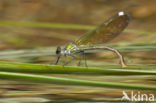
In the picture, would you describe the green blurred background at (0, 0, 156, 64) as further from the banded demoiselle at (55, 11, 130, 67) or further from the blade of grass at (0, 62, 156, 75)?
the blade of grass at (0, 62, 156, 75)

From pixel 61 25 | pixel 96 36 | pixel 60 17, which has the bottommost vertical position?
pixel 96 36

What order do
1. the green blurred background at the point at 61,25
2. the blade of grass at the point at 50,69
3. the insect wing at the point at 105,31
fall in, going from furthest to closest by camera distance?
the green blurred background at the point at 61,25
the insect wing at the point at 105,31
the blade of grass at the point at 50,69

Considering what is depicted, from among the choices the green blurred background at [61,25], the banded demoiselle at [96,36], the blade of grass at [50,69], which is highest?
the green blurred background at [61,25]

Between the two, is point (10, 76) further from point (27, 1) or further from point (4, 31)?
point (27, 1)

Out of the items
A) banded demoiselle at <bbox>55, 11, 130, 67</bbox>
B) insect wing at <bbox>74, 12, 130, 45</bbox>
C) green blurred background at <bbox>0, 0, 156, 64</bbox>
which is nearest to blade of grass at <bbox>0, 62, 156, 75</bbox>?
banded demoiselle at <bbox>55, 11, 130, 67</bbox>

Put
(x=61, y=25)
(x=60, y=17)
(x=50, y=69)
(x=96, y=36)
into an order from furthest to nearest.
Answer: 1. (x=60, y=17)
2. (x=61, y=25)
3. (x=96, y=36)
4. (x=50, y=69)

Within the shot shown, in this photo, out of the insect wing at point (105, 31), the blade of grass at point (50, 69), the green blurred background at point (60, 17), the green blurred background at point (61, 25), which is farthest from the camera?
the green blurred background at point (60, 17)

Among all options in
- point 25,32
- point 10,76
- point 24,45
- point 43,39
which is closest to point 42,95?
point 10,76

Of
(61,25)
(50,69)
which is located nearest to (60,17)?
(61,25)

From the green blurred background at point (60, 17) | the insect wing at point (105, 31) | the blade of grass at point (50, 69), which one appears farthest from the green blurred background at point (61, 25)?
the blade of grass at point (50, 69)

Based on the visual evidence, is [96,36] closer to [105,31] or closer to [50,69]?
[105,31]

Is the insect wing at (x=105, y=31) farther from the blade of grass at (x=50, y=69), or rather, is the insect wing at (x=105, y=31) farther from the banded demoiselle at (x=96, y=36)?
the blade of grass at (x=50, y=69)

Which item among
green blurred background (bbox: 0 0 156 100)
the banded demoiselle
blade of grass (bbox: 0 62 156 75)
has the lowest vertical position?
blade of grass (bbox: 0 62 156 75)
